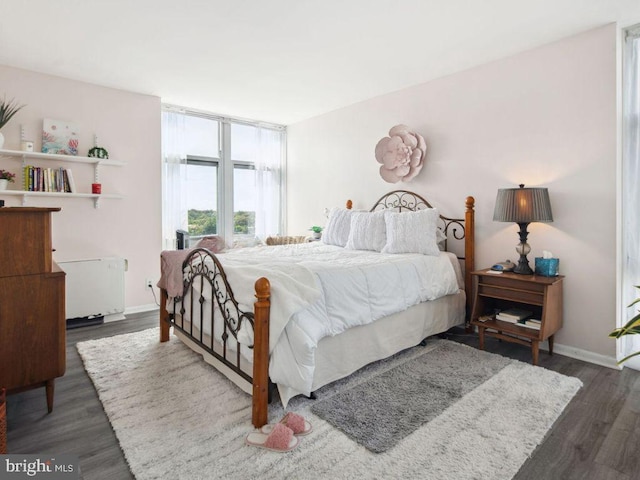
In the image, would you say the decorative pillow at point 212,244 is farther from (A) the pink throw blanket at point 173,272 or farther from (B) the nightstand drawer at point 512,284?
(B) the nightstand drawer at point 512,284

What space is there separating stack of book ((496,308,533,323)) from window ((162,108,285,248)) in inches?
133

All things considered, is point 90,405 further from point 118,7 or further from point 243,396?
point 118,7

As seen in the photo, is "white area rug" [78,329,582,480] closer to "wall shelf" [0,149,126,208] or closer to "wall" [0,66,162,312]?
"wall" [0,66,162,312]

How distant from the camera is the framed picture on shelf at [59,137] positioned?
11.9 feet

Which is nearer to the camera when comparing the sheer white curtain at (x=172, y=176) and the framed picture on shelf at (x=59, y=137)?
the framed picture on shelf at (x=59, y=137)

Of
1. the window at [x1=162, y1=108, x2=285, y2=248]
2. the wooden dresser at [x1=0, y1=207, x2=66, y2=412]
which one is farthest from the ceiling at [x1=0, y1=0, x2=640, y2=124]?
the wooden dresser at [x1=0, y1=207, x2=66, y2=412]

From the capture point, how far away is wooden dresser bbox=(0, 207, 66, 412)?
1836 millimetres

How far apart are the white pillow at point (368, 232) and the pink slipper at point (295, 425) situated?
6.41ft

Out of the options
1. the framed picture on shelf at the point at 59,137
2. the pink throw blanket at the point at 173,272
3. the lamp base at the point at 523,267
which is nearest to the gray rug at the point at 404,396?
the lamp base at the point at 523,267

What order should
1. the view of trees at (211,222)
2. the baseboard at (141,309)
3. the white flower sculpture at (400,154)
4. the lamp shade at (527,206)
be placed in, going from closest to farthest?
the lamp shade at (527,206), the white flower sculpture at (400,154), the baseboard at (141,309), the view of trees at (211,222)

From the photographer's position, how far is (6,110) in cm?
342

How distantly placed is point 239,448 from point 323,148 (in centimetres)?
408

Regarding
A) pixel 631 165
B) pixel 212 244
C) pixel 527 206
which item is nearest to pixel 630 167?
pixel 631 165

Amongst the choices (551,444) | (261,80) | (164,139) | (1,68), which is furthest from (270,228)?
(551,444)
